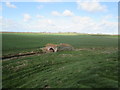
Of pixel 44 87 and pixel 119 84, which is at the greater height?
pixel 119 84

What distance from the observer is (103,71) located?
1598 cm

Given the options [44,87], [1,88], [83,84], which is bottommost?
[1,88]

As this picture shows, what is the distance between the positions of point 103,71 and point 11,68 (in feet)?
67.1

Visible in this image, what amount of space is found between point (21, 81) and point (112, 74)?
14.0 metres

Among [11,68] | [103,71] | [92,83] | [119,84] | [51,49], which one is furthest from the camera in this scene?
[51,49]

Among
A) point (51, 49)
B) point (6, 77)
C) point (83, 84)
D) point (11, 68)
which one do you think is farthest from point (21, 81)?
point (51, 49)

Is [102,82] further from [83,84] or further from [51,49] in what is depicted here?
[51,49]

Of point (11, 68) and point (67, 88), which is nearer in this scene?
point (67, 88)

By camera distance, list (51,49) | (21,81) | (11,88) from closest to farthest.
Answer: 1. (11,88)
2. (21,81)
3. (51,49)

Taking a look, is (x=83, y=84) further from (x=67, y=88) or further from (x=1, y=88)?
(x=1, y=88)

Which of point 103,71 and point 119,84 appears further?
point 103,71

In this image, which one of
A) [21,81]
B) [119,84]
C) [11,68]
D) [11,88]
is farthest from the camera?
[11,68]

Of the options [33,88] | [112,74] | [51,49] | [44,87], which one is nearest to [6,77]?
[33,88]

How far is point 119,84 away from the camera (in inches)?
479
